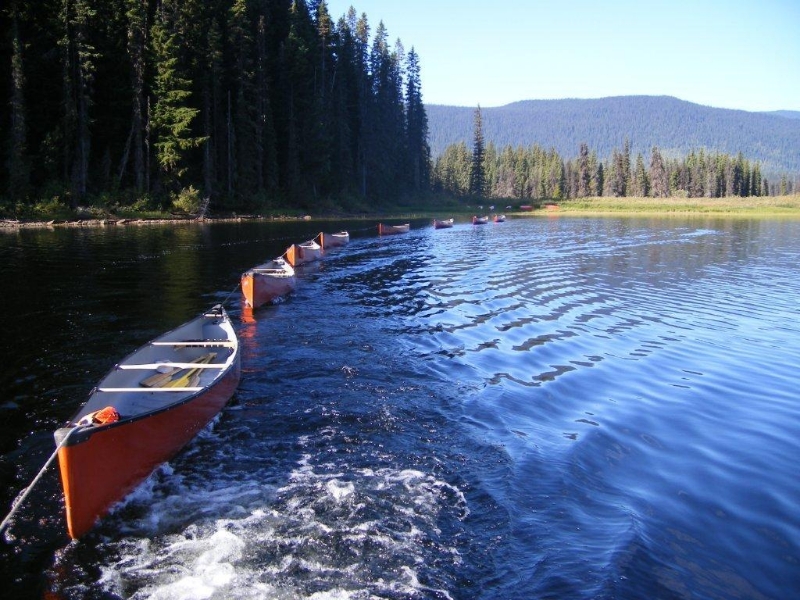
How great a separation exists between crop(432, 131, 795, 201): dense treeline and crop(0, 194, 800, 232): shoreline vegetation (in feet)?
102

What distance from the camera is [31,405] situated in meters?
10.5

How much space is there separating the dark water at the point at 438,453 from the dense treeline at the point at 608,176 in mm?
131930

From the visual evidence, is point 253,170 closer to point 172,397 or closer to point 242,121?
point 242,121

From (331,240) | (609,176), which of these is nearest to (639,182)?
(609,176)

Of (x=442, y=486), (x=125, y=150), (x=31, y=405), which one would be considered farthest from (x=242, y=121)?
(x=442, y=486)

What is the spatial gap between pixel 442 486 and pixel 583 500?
1.87m

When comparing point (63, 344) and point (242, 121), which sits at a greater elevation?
point (242, 121)

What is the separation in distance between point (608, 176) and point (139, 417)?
17042 cm

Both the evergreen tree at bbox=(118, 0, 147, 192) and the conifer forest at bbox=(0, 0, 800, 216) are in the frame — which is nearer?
the conifer forest at bbox=(0, 0, 800, 216)

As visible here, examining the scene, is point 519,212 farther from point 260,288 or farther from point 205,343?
point 205,343

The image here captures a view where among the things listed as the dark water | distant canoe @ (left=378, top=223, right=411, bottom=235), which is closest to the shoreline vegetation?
distant canoe @ (left=378, top=223, right=411, bottom=235)

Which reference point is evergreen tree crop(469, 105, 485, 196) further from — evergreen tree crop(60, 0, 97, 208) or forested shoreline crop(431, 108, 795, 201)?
evergreen tree crop(60, 0, 97, 208)

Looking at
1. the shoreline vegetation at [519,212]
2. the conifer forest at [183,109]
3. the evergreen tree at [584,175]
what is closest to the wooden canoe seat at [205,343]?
the shoreline vegetation at [519,212]

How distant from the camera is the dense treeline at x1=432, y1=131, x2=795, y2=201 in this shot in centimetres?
15925
